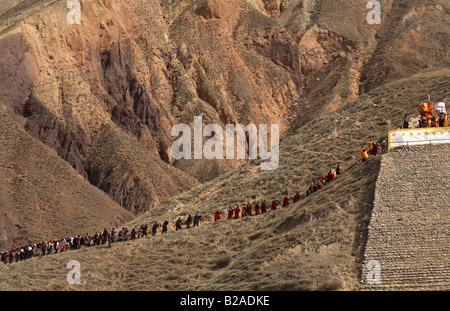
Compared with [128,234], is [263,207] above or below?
above

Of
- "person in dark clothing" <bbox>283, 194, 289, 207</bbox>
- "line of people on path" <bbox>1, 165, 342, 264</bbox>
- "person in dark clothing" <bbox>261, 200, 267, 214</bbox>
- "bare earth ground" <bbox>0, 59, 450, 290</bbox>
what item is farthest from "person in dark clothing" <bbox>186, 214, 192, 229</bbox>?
"person in dark clothing" <bbox>283, 194, 289, 207</bbox>

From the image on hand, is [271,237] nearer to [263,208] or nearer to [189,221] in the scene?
[263,208]

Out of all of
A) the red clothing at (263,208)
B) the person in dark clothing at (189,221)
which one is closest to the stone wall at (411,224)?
the red clothing at (263,208)

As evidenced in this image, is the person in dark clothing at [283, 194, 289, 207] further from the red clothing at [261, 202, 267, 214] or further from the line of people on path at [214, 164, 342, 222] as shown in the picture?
the red clothing at [261, 202, 267, 214]

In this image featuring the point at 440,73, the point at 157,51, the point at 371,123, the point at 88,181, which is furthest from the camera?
the point at 157,51

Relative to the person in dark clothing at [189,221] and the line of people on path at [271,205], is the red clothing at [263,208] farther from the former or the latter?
the person in dark clothing at [189,221]

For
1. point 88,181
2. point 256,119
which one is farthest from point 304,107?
point 88,181

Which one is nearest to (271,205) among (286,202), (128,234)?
(286,202)
